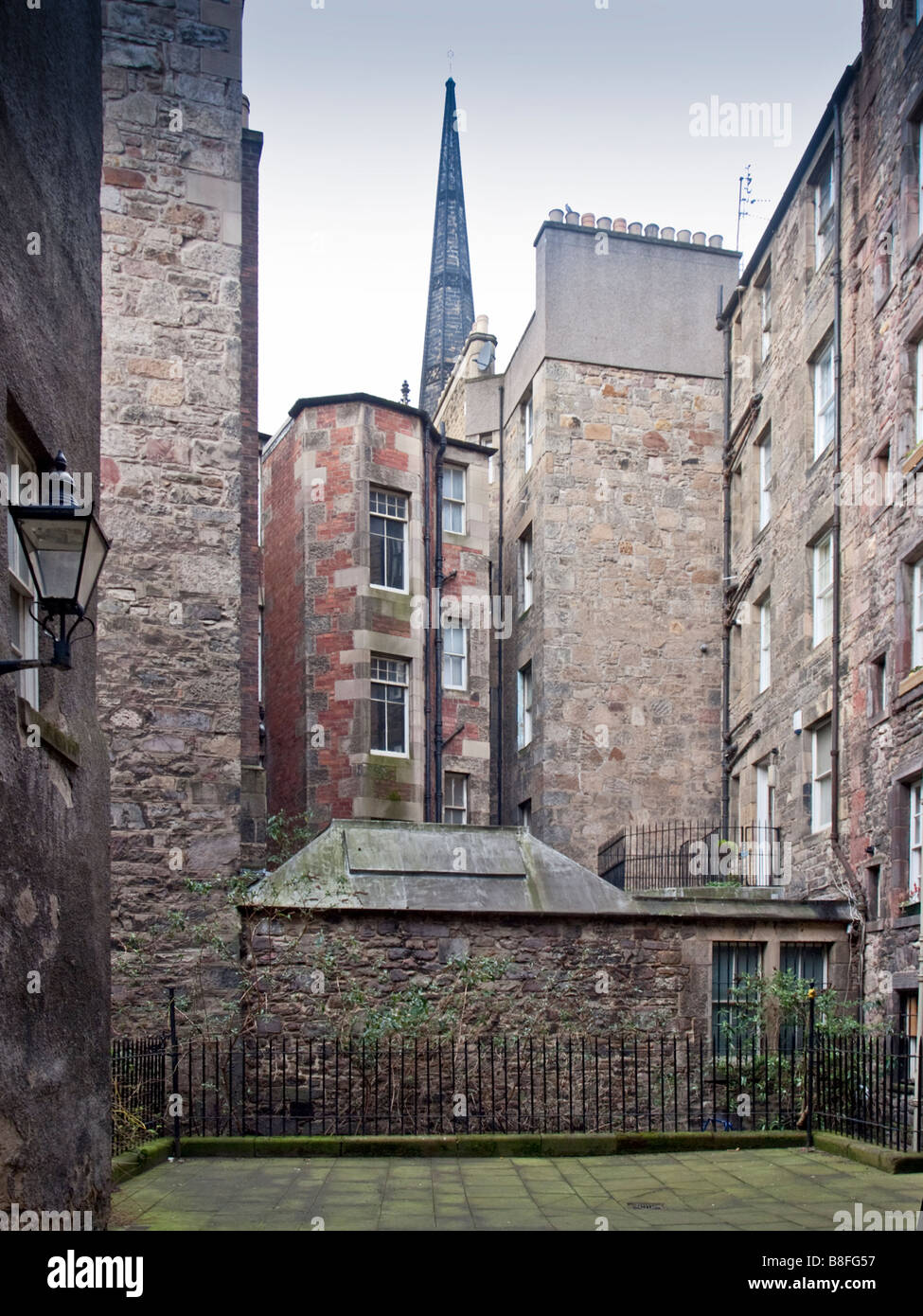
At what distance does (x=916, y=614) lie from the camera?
49.8ft

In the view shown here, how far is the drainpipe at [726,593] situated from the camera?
2262 centimetres

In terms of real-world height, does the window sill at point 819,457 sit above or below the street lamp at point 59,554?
above

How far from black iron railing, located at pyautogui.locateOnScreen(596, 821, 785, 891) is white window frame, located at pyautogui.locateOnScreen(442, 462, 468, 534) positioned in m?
5.73

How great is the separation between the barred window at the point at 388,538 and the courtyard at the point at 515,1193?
1062cm

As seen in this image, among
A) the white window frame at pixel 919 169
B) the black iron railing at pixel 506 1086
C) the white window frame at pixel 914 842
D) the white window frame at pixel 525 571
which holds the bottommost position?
the black iron railing at pixel 506 1086

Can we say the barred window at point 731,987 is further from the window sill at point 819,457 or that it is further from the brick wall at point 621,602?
the window sill at point 819,457

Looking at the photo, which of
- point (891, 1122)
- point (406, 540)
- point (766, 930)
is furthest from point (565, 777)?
point (891, 1122)

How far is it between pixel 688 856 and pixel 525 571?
5759mm

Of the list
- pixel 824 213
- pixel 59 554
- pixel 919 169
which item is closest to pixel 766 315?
pixel 824 213

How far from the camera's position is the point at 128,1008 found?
1378cm

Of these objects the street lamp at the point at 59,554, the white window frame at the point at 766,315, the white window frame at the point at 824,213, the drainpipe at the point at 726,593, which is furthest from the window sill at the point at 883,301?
the street lamp at the point at 59,554

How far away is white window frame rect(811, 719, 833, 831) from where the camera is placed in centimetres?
1798

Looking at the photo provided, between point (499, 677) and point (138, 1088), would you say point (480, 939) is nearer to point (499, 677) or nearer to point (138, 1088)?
point (138, 1088)

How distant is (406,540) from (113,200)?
7.87 metres
